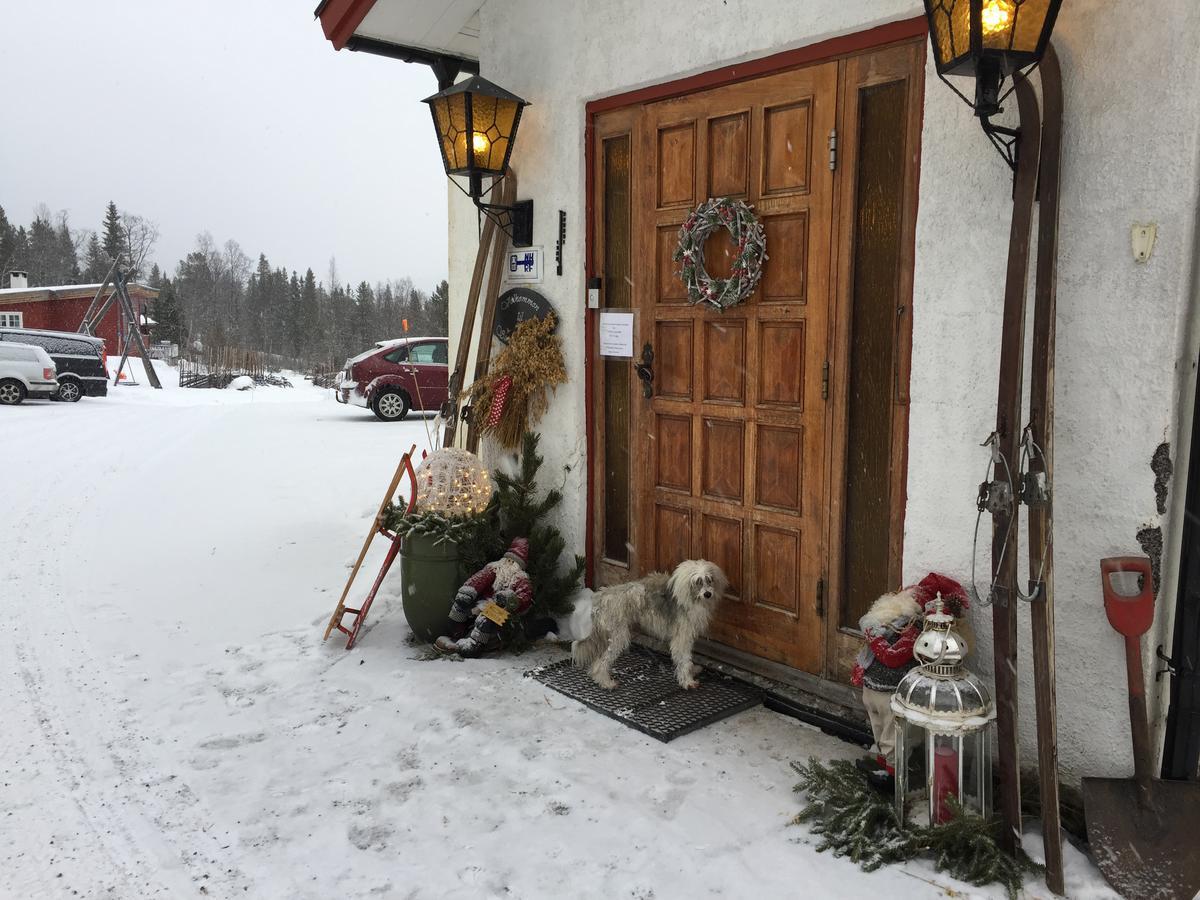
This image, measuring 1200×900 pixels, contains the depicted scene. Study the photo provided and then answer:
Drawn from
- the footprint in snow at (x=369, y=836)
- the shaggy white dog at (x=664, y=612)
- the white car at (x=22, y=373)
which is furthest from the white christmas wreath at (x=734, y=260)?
the white car at (x=22, y=373)

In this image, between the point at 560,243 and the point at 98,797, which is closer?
the point at 98,797

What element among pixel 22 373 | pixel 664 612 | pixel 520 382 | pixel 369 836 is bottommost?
pixel 369 836

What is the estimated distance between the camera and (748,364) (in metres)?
4.17

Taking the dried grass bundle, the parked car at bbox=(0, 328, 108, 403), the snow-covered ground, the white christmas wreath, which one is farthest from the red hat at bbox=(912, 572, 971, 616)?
the parked car at bbox=(0, 328, 108, 403)

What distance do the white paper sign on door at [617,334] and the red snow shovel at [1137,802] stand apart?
2.60 meters

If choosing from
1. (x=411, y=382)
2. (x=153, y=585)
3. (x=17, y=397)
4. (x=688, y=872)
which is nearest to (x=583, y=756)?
(x=688, y=872)

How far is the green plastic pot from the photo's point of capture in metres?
4.74

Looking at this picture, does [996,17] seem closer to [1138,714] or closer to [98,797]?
[1138,714]

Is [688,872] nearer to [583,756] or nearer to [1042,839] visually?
[583,756]

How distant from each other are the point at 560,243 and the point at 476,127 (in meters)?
0.78

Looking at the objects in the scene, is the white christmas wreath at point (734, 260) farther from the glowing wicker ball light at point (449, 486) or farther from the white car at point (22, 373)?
the white car at point (22, 373)

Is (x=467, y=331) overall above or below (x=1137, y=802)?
above

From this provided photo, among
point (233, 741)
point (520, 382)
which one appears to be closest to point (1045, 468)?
point (520, 382)

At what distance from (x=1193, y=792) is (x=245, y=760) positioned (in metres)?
3.41
